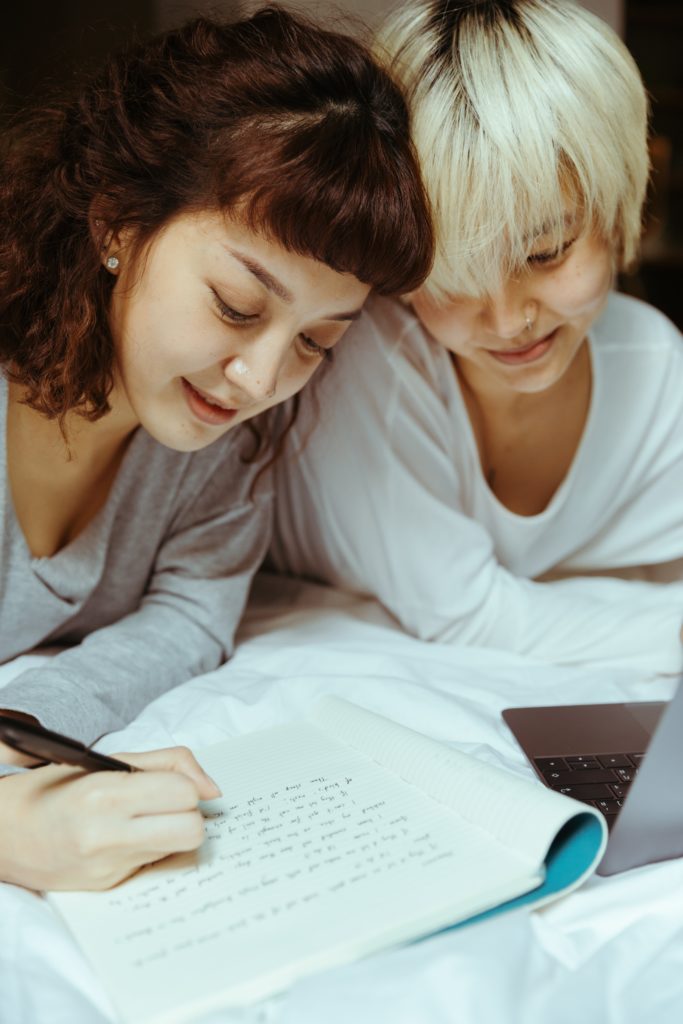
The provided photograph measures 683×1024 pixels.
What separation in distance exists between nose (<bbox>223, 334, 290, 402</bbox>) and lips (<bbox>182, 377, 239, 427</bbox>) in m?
0.05

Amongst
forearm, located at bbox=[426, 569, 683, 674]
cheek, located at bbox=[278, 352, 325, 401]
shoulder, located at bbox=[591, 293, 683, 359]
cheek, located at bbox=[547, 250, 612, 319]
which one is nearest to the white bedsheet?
forearm, located at bbox=[426, 569, 683, 674]

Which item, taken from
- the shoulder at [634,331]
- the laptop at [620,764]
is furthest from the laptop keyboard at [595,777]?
the shoulder at [634,331]

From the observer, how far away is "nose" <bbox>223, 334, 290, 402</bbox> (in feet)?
2.74

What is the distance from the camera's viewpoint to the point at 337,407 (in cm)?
120

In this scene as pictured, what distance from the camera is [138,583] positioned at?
113 cm

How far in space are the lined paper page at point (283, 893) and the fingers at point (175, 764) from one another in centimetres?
3

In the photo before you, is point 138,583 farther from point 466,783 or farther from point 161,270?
point 466,783

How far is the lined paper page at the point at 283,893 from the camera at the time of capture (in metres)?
0.54

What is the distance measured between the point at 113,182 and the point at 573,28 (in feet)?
1.48

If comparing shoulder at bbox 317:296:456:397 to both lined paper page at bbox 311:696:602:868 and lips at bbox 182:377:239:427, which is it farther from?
lined paper page at bbox 311:696:602:868

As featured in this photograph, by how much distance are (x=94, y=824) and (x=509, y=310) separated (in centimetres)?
63

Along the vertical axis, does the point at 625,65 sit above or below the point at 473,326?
above

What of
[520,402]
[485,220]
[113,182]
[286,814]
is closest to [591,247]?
[485,220]

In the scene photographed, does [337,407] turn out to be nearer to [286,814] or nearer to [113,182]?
[113,182]
